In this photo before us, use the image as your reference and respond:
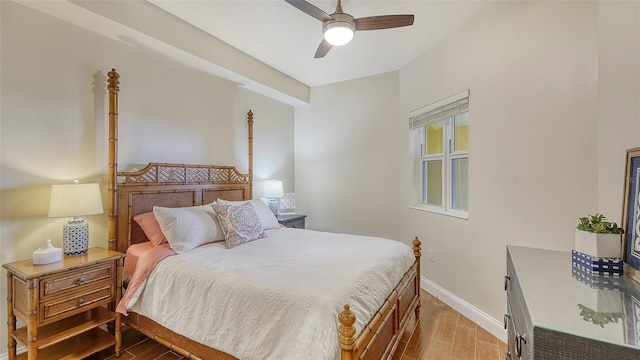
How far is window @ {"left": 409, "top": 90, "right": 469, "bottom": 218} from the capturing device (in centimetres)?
293

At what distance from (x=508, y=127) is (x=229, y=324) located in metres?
2.52

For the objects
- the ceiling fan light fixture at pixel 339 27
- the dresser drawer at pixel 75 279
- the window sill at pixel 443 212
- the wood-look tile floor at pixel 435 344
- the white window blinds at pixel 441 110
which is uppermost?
the ceiling fan light fixture at pixel 339 27

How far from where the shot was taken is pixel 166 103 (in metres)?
2.91

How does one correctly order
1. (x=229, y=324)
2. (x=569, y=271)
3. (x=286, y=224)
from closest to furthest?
(x=569, y=271) → (x=229, y=324) → (x=286, y=224)

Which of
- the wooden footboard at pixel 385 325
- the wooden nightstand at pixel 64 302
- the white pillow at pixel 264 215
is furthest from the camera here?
the white pillow at pixel 264 215

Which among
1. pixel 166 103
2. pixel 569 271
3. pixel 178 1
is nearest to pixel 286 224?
pixel 166 103

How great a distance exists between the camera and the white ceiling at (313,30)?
7.89 ft

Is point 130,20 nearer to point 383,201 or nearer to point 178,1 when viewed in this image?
point 178,1

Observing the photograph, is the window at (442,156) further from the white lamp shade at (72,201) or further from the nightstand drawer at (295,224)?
the white lamp shade at (72,201)

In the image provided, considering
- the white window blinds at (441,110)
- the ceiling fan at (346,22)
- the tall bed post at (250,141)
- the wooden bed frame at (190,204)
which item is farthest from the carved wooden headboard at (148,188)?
the white window blinds at (441,110)

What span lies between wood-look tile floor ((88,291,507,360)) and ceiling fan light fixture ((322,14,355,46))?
247cm

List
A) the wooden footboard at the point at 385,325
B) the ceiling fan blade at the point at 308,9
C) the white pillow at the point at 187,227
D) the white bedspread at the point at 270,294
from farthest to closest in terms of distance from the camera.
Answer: the white pillow at the point at 187,227
the ceiling fan blade at the point at 308,9
the white bedspread at the point at 270,294
the wooden footboard at the point at 385,325

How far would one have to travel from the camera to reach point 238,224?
2541 millimetres

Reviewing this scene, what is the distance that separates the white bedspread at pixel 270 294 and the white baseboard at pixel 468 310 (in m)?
0.91
